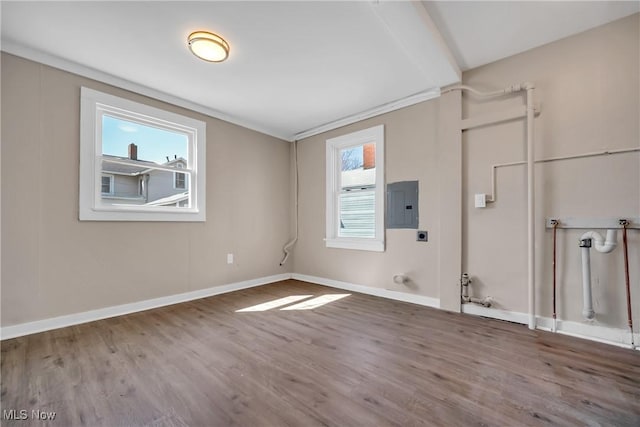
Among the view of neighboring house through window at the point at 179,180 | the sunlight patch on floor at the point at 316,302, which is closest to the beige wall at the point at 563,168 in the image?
the sunlight patch on floor at the point at 316,302

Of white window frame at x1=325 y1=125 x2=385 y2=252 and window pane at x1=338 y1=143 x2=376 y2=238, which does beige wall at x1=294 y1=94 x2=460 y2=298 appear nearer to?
white window frame at x1=325 y1=125 x2=385 y2=252

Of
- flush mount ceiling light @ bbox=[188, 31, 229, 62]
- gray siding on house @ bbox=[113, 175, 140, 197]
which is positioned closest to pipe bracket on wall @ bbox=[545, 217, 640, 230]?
flush mount ceiling light @ bbox=[188, 31, 229, 62]

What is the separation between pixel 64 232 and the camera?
2.36 metres

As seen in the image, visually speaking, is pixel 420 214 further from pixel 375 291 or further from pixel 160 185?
pixel 160 185

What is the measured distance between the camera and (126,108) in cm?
271

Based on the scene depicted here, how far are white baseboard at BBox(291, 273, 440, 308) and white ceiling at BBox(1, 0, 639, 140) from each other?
2351mm

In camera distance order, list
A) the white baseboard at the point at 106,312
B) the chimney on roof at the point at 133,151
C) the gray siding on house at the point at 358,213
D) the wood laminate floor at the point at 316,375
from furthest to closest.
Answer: the gray siding on house at the point at 358,213
the chimney on roof at the point at 133,151
the white baseboard at the point at 106,312
the wood laminate floor at the point at 316,375

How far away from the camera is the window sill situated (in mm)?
3379

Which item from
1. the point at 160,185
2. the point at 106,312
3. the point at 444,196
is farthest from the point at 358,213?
the point at 106,312

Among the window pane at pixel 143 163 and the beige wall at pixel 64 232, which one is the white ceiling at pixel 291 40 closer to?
the beige wall at pixel 64 232

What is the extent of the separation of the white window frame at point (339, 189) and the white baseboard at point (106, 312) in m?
1.55

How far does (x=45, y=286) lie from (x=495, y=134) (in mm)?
4407

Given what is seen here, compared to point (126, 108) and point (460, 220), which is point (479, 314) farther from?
point (126, 108)

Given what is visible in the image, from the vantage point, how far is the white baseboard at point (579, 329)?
192cm
